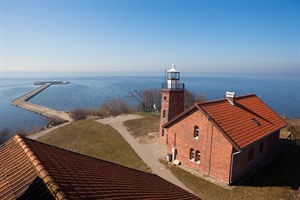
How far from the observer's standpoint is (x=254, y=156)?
1850cm

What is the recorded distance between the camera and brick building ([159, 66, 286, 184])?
16156 mm

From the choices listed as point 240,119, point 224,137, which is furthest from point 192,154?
point 240,119

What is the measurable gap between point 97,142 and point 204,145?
15.7 metres

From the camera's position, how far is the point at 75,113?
50.1 meters

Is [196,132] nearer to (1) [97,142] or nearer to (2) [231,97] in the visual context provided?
(2) [231,97]

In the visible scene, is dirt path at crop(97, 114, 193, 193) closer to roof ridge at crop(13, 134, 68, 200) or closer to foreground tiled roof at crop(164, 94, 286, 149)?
foreground tiled roof at crop(164, 94, 286, 149)

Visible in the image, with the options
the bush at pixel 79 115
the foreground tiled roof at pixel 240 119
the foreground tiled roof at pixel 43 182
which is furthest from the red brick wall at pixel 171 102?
the bush at pixel 79 115

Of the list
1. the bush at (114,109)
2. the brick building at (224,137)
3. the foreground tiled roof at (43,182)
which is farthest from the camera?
the bush at (114,109)

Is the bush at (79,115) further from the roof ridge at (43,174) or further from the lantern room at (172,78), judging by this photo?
the roof ridge at (43,174)

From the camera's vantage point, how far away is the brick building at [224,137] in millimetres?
16156

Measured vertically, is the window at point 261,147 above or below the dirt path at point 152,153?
above

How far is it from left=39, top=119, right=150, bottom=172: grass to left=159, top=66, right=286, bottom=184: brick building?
420 cm

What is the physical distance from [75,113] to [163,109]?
105ft

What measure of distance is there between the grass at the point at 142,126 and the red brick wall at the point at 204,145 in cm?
1101
